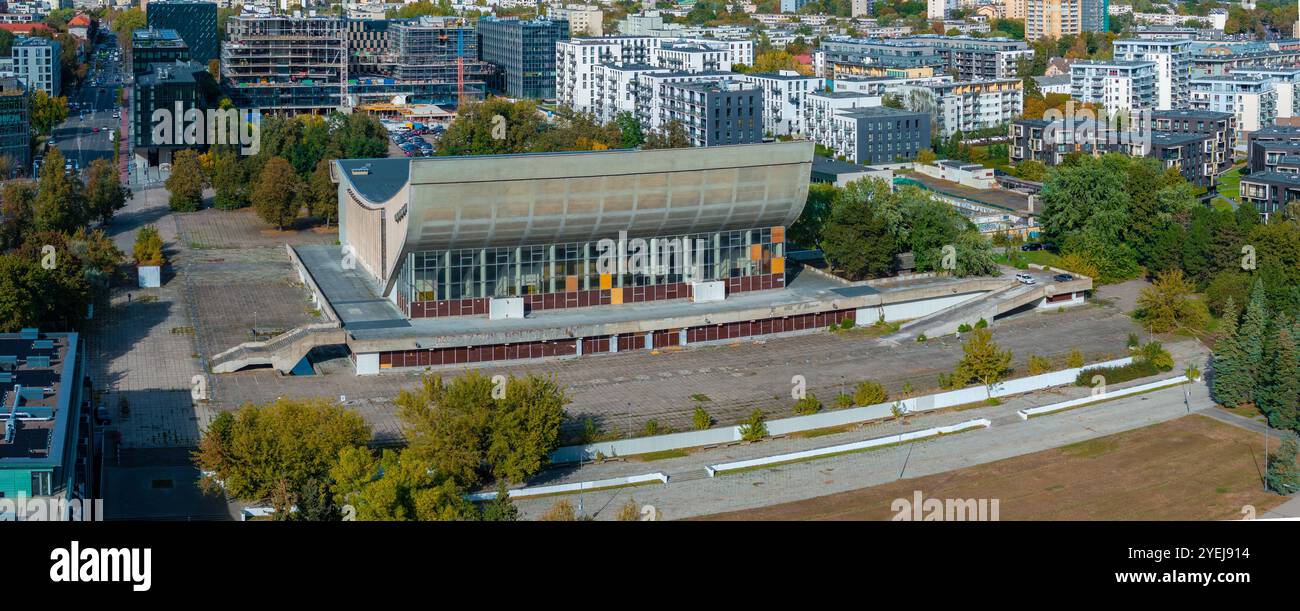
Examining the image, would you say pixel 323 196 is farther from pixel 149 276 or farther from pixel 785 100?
pixel 785 100

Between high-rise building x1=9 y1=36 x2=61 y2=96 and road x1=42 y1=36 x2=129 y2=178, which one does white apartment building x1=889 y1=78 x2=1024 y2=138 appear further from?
high-rise building x1=9 y1=36 x2=61 y2=96

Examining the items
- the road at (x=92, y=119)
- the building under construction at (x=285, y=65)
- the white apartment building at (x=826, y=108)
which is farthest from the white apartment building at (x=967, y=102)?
the road at (x=92, y=119)

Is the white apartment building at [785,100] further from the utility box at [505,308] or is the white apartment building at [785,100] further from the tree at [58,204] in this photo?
the utility box at [505,308]

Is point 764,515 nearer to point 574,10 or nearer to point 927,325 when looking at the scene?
point 927,325

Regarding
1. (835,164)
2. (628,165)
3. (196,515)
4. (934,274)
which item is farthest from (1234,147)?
(196,515)

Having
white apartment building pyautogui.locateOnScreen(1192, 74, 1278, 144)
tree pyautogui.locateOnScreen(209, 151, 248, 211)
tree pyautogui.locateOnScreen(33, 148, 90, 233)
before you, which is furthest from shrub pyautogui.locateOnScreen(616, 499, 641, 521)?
white apartment building pyautogui.locateOnScreen(1192, 74, 1278, 144)

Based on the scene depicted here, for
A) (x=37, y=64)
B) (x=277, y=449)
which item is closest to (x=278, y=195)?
(x=277, y=449)
